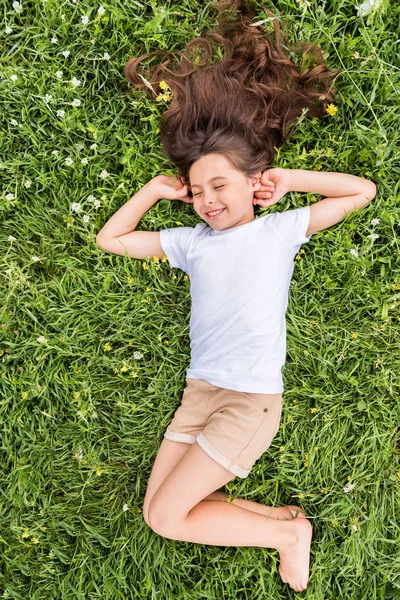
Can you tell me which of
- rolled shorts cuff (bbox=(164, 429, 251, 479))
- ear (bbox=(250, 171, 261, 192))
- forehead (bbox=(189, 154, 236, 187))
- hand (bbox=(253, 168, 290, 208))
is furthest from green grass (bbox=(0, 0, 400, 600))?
forehead (bbox=(189, 154, 236, 187))

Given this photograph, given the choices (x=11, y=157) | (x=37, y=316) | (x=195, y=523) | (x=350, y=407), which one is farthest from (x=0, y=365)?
(x=350, y=407)

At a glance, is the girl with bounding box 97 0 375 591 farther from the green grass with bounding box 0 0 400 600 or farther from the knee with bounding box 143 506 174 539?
the green grass with bounding box 0 0 400 600

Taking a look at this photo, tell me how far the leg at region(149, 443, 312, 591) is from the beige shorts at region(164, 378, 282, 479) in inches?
3.2

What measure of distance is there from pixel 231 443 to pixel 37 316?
1.46 metres

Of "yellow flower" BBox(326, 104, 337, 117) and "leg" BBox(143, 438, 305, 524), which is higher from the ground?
"yellow flower" BBox(326, 104, 337, 117)

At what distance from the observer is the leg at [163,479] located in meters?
2.77

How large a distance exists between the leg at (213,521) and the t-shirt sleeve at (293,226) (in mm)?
1223

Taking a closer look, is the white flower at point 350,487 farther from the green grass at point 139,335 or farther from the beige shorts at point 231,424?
the beige shorts at point 231,424

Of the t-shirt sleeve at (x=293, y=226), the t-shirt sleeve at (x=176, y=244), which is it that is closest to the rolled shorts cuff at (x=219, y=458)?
the t-shirt sleeve at (x=176, y=244)

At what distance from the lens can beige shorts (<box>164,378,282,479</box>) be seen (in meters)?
2.54

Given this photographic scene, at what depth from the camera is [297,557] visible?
277 cm

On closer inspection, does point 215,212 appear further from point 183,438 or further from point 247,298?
point 183,438

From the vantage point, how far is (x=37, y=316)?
305cm

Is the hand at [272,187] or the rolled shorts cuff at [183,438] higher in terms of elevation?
the hand at [272,187]
